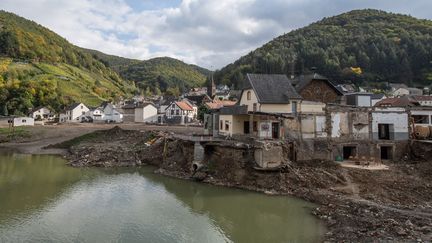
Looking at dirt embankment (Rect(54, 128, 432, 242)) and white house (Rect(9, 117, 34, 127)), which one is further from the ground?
white house (Rect(9, 117, 34, 127))

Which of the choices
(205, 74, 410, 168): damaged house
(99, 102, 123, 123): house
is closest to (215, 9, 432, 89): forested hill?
(99, 102, 123, 123): house

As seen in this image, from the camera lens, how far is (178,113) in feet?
232

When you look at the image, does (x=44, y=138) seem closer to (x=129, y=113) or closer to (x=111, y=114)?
(x=129, y=113)

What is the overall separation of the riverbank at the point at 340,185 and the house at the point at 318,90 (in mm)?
9514

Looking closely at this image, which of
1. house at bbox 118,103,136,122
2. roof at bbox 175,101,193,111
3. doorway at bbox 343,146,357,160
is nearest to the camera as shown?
doorway at bbox 343,146,357,160

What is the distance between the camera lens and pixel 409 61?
9706 centimetres

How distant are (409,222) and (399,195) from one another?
4.82 metres

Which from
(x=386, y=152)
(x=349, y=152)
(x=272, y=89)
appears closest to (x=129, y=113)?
(x=272, y=89)

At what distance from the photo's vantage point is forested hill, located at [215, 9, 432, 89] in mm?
96125

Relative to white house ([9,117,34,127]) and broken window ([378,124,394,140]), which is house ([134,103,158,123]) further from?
broken window ([378,124,394,140])

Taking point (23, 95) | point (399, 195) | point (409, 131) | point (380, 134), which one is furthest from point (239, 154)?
point (23, 95)

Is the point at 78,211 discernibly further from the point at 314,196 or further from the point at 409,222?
the point at 409,222

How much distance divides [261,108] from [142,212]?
1500cm

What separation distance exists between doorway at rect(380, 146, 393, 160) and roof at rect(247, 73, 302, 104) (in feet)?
30.1
